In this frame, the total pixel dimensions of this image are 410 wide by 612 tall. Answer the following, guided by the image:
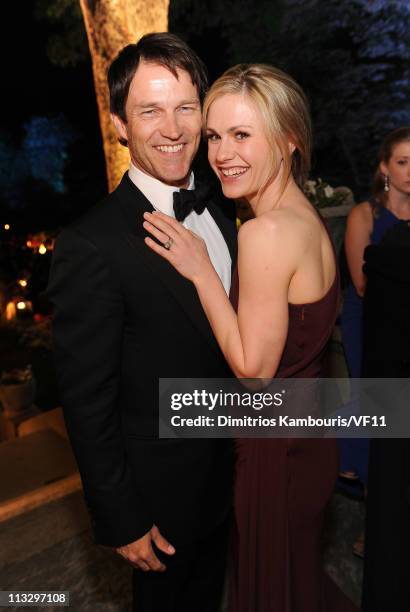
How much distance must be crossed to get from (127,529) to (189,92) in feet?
4.75

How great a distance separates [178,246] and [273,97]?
545 millimetres

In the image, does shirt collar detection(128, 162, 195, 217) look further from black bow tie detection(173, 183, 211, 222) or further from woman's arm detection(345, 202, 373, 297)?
woman's arm detection(345, 202, 373, 297)

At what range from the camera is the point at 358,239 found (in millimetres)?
3488

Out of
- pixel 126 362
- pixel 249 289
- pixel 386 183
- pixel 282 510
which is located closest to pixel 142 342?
pixel 126 362

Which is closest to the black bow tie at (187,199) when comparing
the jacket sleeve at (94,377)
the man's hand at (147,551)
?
the jacket sleeve at (94,377)

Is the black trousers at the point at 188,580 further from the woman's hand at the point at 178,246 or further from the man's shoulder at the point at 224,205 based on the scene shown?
Answer: the man's shoulder at the point at 224,205

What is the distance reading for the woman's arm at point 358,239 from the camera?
3.45 m

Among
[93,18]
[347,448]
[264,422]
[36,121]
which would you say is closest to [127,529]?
[264,422]

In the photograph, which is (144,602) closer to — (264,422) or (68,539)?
(264,422)

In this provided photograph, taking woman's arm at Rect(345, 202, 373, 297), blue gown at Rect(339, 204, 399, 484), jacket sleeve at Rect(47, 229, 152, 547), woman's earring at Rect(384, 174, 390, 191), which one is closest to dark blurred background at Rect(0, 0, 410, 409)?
blue gown at Rect(339, 204, 399, 484)

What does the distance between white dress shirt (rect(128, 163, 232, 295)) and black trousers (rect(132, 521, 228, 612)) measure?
982 mm

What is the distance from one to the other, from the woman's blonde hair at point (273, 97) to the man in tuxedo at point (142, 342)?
0.19m

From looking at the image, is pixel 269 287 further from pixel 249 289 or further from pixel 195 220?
pixel 195 220

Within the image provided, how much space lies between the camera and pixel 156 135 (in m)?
1.79
